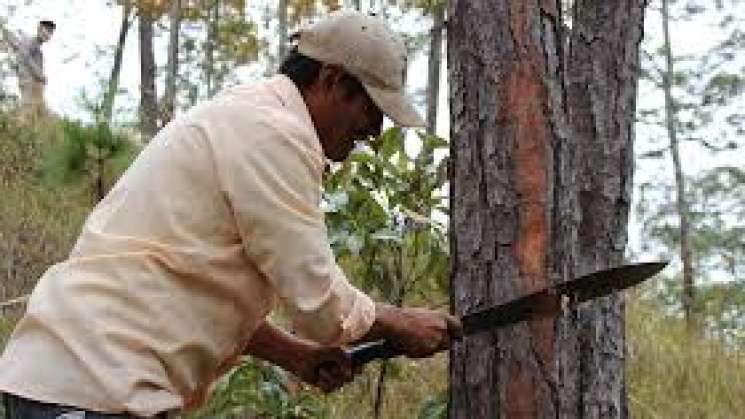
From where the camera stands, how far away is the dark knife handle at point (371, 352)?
265cm

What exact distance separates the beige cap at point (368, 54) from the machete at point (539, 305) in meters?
0.47

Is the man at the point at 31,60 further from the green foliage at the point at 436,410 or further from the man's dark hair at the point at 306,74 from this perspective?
the man's dark hair at the point at 306,74

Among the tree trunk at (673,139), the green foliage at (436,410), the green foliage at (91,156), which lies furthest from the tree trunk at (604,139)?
the tree trunk at (673,139)

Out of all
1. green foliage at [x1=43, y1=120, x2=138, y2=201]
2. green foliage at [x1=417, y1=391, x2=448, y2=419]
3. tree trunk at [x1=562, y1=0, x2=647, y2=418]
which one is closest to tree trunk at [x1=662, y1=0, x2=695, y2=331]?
green foliage at [x1=43, y1=120, x2=138, y2=201]

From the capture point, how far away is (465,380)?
9.30ft

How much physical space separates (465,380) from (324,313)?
657 mm

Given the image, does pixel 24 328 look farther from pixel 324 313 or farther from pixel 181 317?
pixel 324 313

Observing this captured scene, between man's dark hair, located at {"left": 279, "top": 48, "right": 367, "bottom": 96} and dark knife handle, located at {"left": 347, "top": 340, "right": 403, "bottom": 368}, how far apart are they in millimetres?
561

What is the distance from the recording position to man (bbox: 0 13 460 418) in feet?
7.34

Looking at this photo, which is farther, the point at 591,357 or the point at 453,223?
the point at 591,357

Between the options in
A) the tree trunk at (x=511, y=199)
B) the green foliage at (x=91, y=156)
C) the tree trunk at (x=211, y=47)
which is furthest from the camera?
the tree trunk at (x=211, y=47)

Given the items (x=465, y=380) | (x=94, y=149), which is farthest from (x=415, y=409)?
(x=94, y=149)

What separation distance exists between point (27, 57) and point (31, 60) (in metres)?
0.06

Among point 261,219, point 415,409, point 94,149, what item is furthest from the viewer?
point 94,149
